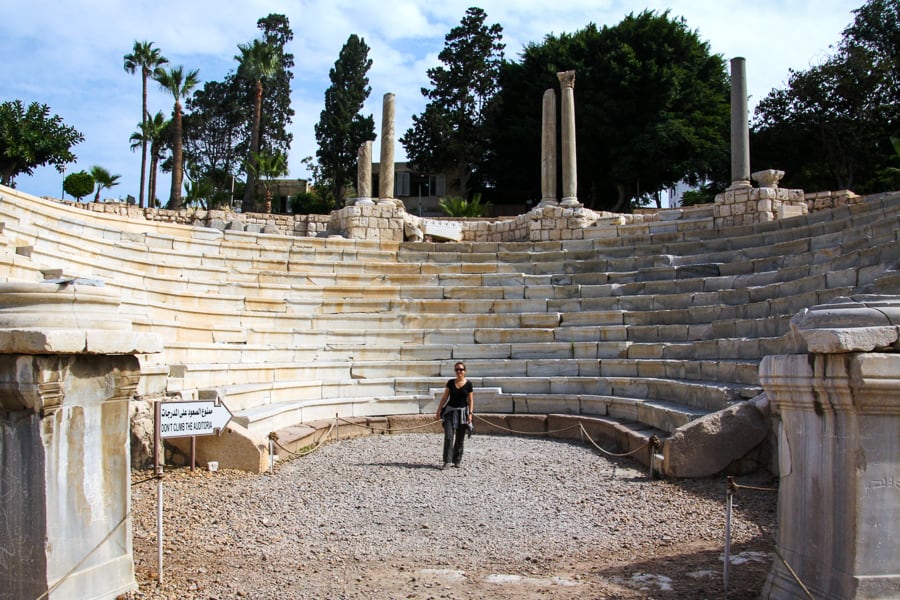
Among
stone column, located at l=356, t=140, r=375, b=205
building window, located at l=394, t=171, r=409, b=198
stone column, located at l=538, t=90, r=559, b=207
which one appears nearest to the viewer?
stone column, located at l=538, t=90, r=559, b=207

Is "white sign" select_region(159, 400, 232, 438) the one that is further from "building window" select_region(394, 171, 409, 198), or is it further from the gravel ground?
"building window" select_region(394, 171, 409, 198)

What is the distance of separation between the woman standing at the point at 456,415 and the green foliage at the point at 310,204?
30.1m

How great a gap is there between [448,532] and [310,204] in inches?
1326

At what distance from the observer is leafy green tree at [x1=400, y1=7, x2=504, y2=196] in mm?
36031

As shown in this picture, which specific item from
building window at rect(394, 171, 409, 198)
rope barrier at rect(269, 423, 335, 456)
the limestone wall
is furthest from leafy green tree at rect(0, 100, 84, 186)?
rope barrier at rect(269, 423, 335, 456)

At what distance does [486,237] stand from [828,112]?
16824 mm

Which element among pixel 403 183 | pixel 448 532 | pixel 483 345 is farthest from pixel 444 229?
pixel 403 183

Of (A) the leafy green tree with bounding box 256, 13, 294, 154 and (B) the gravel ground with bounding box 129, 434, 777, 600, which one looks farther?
(A) the leafy green tree with bounding box 256, 13, 294, 154

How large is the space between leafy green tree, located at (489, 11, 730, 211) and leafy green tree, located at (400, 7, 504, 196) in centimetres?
216

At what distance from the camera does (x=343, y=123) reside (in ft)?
126

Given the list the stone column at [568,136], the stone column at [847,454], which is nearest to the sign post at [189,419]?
the stone column at [847,454]

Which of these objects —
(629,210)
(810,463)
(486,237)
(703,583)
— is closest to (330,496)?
(703,583)

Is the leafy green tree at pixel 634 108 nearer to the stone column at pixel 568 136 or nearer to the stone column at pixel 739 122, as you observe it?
the stone column at pixel 568 136

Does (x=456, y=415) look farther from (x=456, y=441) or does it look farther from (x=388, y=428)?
(x=388, y=428)
